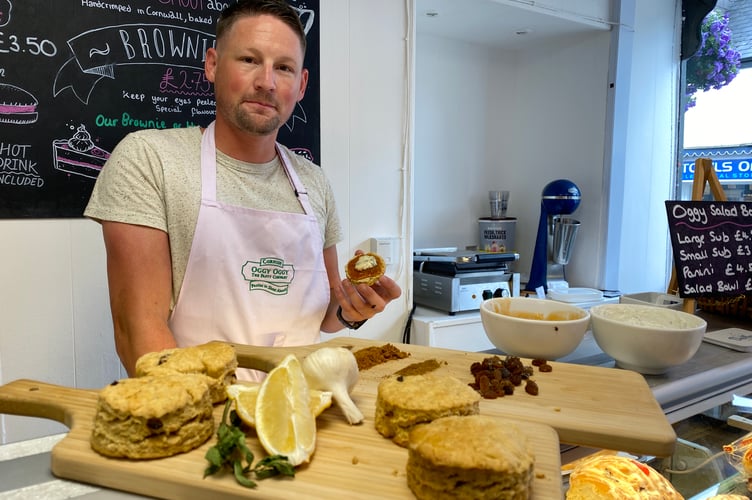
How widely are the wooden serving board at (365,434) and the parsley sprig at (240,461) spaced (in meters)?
0.01

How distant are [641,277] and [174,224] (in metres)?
4.20

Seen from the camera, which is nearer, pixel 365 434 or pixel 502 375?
pixel 365 434

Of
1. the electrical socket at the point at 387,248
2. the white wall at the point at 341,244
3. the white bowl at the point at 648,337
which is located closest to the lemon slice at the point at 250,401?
the white bowl at the point at 648,337

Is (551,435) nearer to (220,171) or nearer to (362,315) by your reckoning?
(362,315)

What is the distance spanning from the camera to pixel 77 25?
2.13 meters

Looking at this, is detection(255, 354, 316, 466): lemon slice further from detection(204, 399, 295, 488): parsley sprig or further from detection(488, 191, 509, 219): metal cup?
detection(488, 191, 509, 219): metal cup

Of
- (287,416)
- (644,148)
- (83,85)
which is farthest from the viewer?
(644,148)

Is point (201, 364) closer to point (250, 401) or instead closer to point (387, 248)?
point (250, 401)

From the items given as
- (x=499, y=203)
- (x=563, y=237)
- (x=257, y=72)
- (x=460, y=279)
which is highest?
(x=257, y=72)

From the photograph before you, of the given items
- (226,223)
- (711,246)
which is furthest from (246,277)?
(711,246)

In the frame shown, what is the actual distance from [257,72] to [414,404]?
1.15 meters

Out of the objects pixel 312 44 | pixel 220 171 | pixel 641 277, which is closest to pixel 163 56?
pixel 312 44

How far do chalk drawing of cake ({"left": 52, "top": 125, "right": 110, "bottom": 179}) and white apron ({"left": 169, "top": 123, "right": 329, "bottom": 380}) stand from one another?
0.81 metres

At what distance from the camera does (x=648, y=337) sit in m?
1.29
